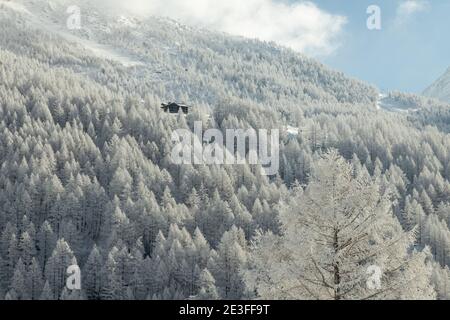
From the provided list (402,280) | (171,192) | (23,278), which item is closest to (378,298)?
(402,280)

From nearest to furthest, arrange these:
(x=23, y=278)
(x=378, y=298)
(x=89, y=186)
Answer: (x=378, y=298) < (x=23, y=278) < (x=89, y=186)

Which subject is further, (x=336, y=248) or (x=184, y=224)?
(x=184, y=224)

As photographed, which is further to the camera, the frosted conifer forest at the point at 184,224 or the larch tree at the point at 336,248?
the frosted conifer forest at the point at 184,224

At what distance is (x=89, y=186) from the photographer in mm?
148625

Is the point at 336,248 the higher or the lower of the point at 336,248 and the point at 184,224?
the lower

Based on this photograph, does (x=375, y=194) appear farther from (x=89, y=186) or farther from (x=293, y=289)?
(x=89, y=186)

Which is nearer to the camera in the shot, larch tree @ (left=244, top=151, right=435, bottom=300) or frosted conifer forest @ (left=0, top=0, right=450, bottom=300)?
larch tree @ (left=244, top=151, right=435, bottom=300)

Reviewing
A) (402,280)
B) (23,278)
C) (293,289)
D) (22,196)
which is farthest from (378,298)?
(22,196)

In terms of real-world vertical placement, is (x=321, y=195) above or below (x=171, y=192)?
below
